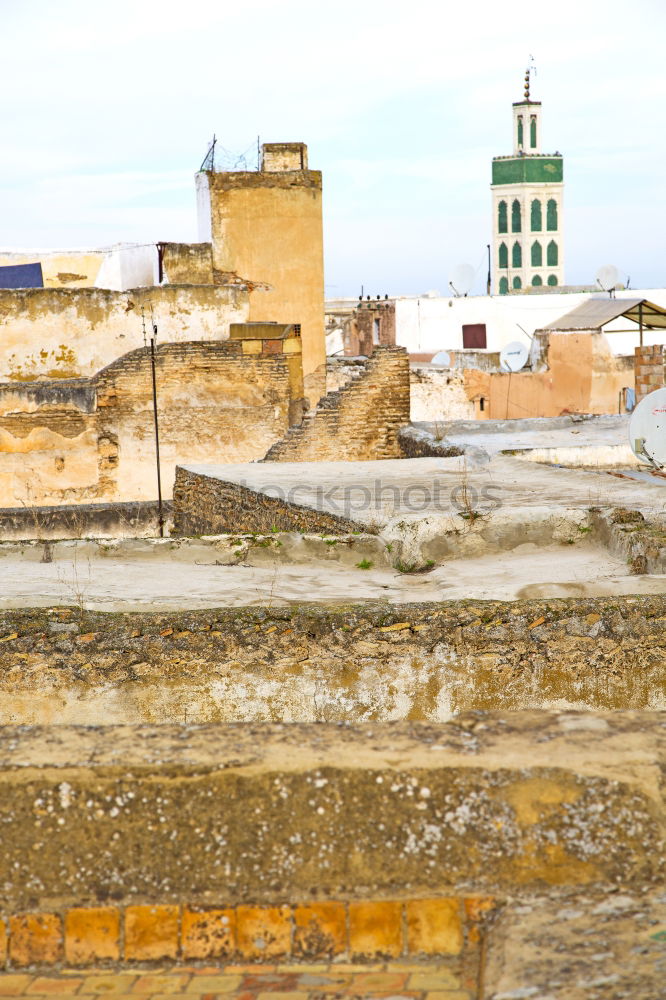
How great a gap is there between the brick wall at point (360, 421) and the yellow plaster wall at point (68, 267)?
484 inches

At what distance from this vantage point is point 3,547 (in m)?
8.14

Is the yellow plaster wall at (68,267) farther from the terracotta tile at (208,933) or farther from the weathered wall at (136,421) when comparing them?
the terracotta tile at (208,933)

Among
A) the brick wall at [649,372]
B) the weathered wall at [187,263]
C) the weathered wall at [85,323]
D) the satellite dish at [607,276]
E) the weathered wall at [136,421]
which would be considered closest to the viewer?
the brick wall at [649,372]

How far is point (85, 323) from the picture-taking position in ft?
75.4

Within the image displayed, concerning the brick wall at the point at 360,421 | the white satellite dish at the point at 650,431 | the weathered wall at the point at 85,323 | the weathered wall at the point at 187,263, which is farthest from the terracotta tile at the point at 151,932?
the weathered wall at the point at 187,263

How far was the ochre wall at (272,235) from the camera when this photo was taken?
23891 mm

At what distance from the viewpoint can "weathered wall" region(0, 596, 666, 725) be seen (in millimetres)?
5574

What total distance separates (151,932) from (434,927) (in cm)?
69

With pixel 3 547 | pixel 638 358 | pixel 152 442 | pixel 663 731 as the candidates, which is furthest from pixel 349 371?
pixel 663 731

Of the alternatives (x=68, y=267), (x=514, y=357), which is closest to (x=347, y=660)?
(x=514, y=357)

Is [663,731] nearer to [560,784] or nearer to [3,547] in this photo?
[560,784]

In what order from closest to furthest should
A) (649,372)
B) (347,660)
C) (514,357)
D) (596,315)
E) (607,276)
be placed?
1. (347,660)
2. (649,372)
3. (514,357)
4. (596,315)
5. (607,276)

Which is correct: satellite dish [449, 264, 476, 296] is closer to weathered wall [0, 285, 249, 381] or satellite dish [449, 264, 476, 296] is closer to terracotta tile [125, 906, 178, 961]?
weathered wall [0, 285, 249, 381]

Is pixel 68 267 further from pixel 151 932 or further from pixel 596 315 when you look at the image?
pixel 151 932
